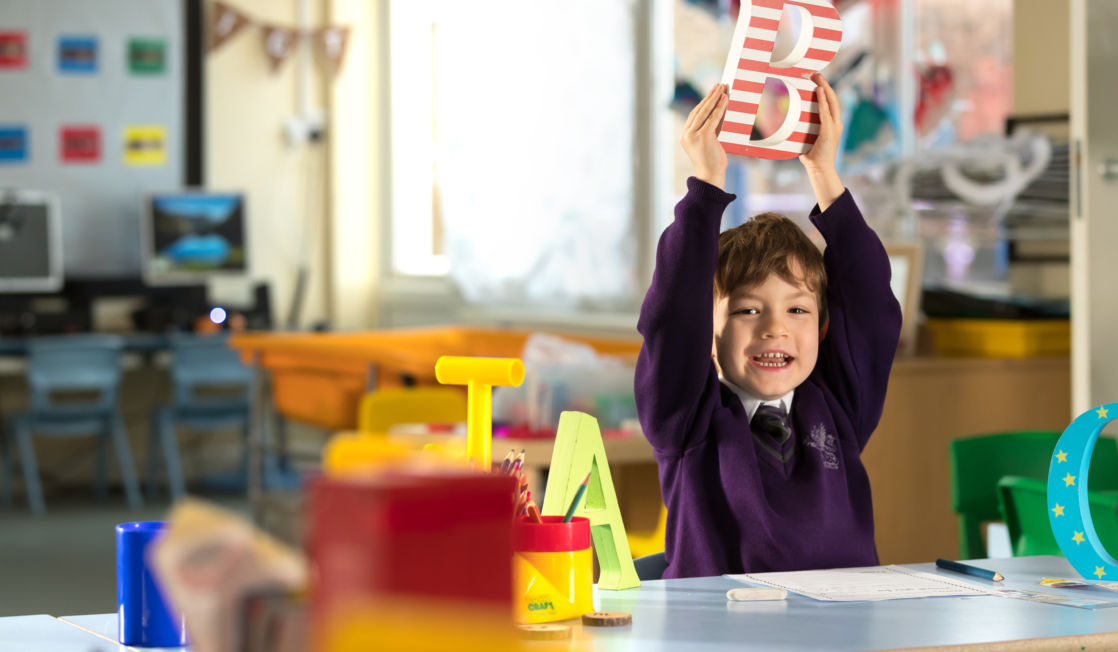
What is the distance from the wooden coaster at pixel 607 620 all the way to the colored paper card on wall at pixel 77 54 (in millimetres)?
6062

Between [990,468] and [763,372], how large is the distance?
109 centimetres

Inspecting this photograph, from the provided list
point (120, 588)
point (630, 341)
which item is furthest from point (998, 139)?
point (120, 588)

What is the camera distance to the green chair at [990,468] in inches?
96.7

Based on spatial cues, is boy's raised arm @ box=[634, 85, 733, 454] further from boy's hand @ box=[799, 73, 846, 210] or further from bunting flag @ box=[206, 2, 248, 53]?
bunting flag @ box=[206, 2, 248, 53]

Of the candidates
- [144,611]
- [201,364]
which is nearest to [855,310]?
[144,611]

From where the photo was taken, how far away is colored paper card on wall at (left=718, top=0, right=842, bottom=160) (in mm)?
1456

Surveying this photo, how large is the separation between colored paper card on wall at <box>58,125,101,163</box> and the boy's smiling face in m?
5.59

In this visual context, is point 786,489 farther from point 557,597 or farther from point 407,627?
point 407,627

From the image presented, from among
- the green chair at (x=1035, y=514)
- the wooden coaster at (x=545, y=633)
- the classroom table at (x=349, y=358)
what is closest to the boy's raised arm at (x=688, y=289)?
the wooden coaster at (x=545, y=633)

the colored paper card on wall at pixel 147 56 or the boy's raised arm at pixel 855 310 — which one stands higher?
the colored paper card on wall at pixel 147 56

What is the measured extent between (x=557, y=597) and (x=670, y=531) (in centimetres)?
48

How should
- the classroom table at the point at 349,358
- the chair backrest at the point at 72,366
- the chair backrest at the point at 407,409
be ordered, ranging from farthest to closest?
the chair backrest at the point at 72,366 → the classroom table at the point at 349,358 → the chair backrest at the point at 407,409

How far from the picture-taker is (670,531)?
64.0 inches

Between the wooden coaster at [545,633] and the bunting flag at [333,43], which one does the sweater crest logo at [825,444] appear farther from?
Result: the bunting flag at [333,43]
